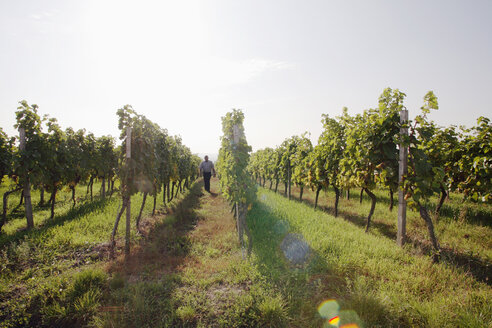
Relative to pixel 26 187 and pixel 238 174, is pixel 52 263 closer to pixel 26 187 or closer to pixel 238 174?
pixel 26 187

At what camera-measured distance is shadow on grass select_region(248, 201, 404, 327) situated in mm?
2900

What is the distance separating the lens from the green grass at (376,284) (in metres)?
2.70

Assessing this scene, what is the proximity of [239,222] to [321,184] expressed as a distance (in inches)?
187

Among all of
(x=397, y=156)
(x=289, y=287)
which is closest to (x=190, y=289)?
(x=289, y=287)

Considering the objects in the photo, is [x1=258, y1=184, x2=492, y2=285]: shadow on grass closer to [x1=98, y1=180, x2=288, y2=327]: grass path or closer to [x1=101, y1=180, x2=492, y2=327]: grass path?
[x1=101, y1=180, x2=492, y2=327]: grass path

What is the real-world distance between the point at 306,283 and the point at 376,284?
1069 millimetres

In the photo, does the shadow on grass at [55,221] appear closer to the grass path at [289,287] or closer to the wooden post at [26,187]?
the wooden post at [26,187]

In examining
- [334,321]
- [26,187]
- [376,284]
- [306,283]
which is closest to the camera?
[334,321]

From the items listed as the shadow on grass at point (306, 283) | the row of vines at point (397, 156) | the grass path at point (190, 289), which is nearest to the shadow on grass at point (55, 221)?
the grass path at point (190, 289)

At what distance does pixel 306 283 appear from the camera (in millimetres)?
3582

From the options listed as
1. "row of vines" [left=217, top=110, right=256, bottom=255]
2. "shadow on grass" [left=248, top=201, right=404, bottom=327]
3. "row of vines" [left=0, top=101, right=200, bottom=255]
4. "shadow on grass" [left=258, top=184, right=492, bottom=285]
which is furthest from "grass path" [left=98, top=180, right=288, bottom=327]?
"shadow on grass" [left=258, top=184, right=492, bottom=285]

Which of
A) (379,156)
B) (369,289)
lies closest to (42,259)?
(369,289)

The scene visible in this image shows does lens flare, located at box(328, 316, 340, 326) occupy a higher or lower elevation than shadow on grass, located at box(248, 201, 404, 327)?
lower

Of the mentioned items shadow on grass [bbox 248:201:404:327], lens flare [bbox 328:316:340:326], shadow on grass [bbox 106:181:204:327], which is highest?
shadow on grass [bbox 248:201:404:327]
